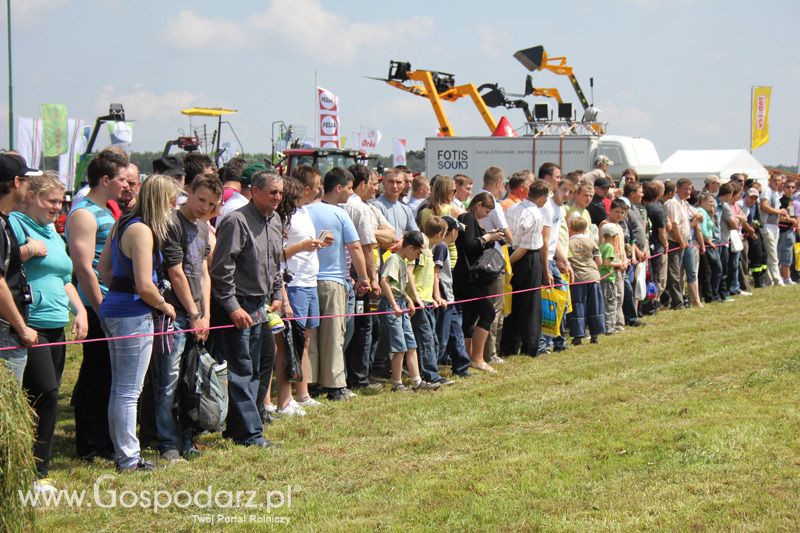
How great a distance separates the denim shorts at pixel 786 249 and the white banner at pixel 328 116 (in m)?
17.5

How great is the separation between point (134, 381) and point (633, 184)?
867cm

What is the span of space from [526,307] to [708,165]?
18.8 m

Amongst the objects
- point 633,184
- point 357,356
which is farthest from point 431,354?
point 633,184

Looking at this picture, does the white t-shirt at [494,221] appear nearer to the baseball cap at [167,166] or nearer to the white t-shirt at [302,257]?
the white t-shirt at [302,257]

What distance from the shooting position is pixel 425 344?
8.73 meters

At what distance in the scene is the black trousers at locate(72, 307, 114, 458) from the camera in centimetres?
631

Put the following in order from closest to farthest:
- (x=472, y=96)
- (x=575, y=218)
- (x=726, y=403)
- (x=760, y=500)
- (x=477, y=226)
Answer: (x=760, y=500)
(x=726, y=403)
(x=477, y=226)
(x=575, y=218)
(x=472, y=96)

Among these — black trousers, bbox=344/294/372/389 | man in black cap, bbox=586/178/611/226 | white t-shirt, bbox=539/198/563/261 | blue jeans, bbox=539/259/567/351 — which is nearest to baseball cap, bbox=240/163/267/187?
black trousers, bbox=344/294/372/389

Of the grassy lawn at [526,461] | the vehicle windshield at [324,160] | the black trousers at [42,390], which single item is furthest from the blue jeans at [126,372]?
the vehicle windshield at [324,160]

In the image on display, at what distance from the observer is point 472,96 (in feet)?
81.7

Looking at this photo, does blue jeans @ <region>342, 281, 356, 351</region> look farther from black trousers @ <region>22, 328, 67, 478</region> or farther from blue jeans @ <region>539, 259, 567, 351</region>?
black trousers @ <region>22, 328, 67, 478</region>

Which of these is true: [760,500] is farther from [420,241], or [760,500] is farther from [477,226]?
[477,226]

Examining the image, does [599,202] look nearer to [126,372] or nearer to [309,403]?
[309,403]

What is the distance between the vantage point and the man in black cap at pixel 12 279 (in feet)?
16.5
